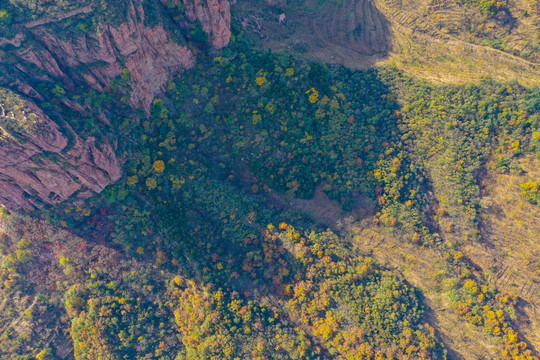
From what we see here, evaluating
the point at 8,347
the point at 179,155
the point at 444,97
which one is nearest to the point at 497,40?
the point at 444,97

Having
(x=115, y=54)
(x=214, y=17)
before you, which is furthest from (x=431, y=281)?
(x=115, y=54)

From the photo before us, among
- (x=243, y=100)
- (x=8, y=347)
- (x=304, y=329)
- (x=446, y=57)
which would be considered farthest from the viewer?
(x=446, y=57)

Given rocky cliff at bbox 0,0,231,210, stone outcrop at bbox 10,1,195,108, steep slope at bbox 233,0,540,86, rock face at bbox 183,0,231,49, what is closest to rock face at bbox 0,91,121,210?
rocky cliff at bbox 0,0,231,210

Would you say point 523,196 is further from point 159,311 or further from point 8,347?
point 8,347

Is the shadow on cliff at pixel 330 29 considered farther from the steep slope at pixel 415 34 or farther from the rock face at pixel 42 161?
the rock face at pixel 42 161

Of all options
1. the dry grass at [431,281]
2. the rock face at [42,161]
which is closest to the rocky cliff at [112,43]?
the rock face at [42,161]

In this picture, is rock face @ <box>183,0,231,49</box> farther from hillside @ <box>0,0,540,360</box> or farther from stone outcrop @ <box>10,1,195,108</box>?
stone outcrop @ <box>10,1,195,108</box>
